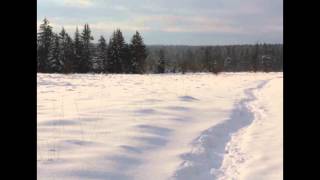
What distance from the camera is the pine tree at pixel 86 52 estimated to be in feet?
170

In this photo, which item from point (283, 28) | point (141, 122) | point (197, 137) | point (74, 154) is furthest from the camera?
point (141, 122)

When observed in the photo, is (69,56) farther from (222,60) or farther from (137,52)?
(222,60)

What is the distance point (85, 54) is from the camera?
53844 millimetres

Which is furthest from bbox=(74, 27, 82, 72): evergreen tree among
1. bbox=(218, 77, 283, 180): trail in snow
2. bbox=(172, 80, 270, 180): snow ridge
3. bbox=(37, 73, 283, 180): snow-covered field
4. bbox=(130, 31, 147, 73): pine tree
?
bbox=(218, 77, 283, 180): trail in snow

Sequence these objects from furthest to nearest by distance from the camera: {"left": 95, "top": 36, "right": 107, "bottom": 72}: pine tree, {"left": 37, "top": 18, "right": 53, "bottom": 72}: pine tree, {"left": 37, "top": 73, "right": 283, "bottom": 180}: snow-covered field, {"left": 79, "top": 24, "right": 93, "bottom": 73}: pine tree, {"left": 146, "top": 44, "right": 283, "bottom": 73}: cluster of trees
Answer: {"left": 146, "top": 44, "right": 283, "bottom": 73}: cluster of trees → {"left": 95, "top": 36, "right": 107, "bottom": 72}: pine tree → {"left": 79, "top": 24, "right": 93, "bottom": 73}: pine tree → {"left": 37, "top": 18, "right": 53, "bottom": 72}: pine tree → {"left": 37, "top": 73, "right": 283, "bottom": 180}: snow-covered field

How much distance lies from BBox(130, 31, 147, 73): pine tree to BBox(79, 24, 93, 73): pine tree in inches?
218

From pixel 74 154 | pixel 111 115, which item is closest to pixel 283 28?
pixel 74 154

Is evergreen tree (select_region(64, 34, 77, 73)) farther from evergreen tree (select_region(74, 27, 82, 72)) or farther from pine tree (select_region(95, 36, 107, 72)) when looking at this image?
pine tree (select_region(95, 36, 107, 72))

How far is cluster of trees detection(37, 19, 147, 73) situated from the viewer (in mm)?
48844

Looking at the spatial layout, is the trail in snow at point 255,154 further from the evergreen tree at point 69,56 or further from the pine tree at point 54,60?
the pine tree at point 54,60
